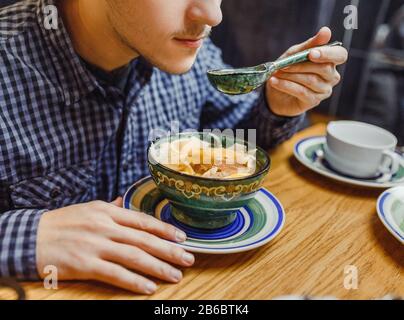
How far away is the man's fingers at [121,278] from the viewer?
0.67 metres

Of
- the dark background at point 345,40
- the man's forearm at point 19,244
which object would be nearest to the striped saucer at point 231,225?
the man's forearm at point 19,244

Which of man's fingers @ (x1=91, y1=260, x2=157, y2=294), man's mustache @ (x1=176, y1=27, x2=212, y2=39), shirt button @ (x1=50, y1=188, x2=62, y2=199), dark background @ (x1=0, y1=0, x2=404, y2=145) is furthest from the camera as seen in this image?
dark background @ (x1=0, y1=0, x2=404, y2=145)

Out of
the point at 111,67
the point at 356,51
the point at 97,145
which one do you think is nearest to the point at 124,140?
the point at 97,145

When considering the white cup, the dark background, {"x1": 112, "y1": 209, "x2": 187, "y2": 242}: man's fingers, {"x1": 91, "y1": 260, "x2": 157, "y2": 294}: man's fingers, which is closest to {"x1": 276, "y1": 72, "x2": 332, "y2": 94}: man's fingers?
the white cup

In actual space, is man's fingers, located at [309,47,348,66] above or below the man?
above

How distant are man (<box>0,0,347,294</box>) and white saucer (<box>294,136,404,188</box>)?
0.07 metres

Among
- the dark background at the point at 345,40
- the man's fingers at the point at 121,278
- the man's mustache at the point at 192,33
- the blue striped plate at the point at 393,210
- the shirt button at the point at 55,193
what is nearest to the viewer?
the man's fingers at the point at 121,278

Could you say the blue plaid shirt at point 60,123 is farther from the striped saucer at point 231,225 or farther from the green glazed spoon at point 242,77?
the green glazed spoon at point 242,77

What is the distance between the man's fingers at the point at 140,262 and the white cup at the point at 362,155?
58 centimetres

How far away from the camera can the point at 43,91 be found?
0.99 m

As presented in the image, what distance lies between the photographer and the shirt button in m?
1.05

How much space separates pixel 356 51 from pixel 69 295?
319 centimetres

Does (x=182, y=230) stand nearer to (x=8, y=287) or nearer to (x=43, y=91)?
(x=8, y=287)

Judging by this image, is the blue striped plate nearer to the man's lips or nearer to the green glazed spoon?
the green glazed spoon
